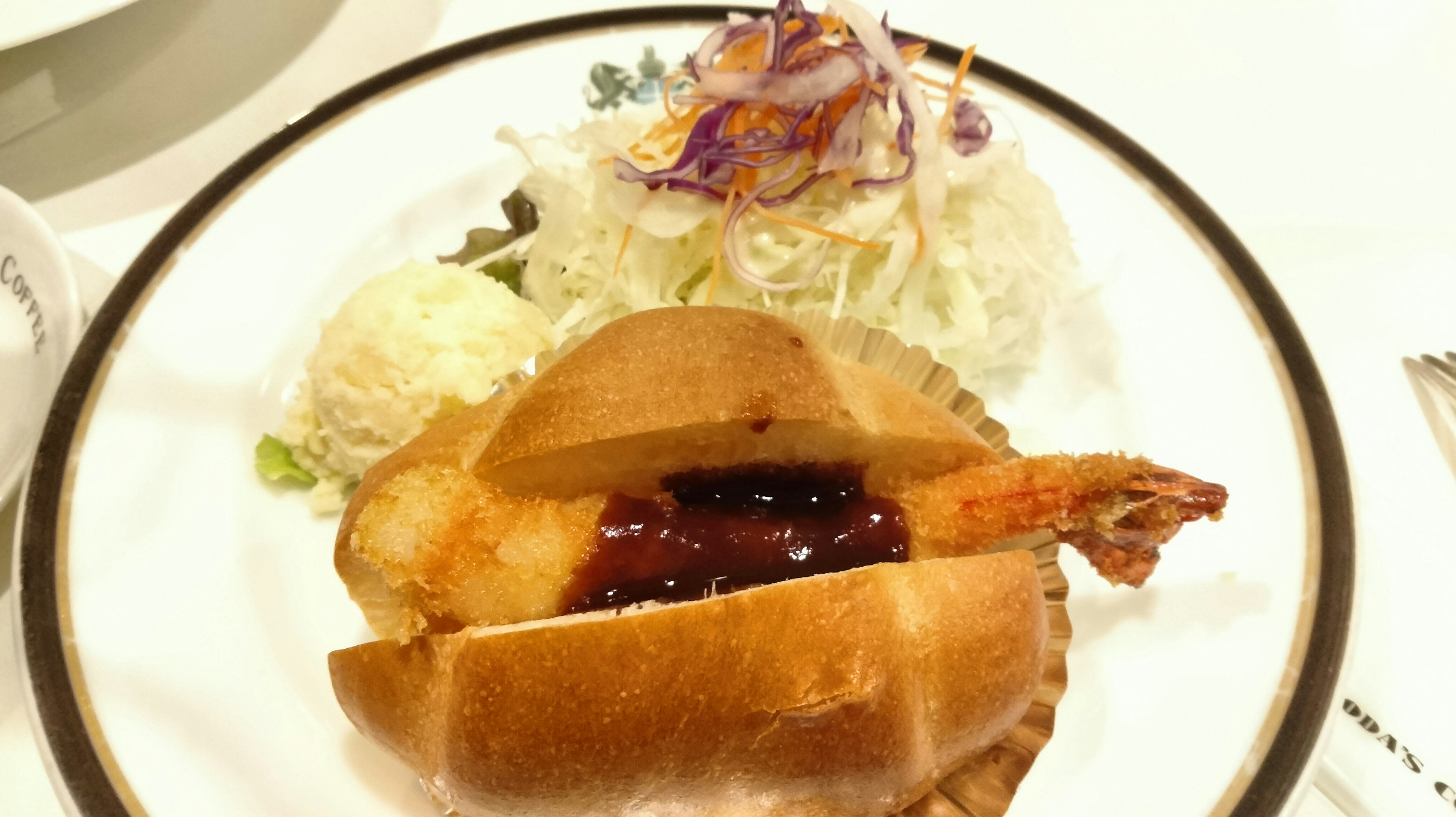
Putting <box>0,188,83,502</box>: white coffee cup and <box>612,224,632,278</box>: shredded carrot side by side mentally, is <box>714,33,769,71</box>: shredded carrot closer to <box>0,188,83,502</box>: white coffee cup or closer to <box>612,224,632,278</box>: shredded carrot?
<box>612,224,632,278</box>: shredded carrot

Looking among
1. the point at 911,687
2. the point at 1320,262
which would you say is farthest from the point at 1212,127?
the point at 911,687

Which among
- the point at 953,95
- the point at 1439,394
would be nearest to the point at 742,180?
the point at 953,95

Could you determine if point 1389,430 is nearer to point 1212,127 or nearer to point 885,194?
point 1212,127

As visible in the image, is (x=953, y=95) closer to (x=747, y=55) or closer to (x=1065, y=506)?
(x=747, y=55)

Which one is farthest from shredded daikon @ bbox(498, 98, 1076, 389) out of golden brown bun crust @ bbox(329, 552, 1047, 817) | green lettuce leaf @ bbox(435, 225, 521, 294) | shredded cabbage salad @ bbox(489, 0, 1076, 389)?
golden brown bun crust @ bbox(329, 552, 1047, 817)

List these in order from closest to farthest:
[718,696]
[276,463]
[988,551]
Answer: [718,696] → [988,551] → [276,463]

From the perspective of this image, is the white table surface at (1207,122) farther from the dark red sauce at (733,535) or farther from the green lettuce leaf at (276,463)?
the dark red sauce at (733,535)
